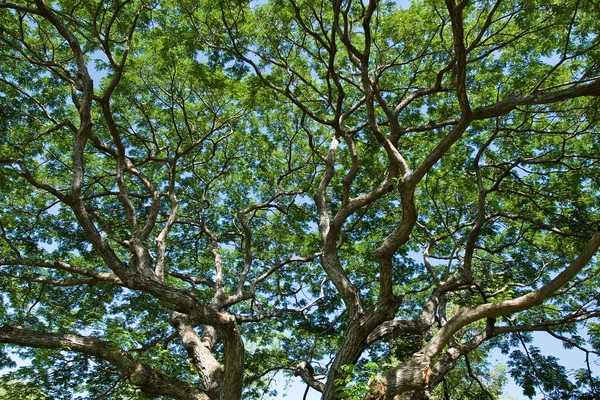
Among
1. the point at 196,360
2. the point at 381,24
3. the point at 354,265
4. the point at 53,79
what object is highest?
the point at 381,24

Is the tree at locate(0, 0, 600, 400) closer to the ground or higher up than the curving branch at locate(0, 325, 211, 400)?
higher up

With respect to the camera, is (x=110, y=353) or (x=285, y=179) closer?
(x=110, y=353)

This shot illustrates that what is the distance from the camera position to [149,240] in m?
11.3

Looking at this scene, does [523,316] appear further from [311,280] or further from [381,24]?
[381,24]

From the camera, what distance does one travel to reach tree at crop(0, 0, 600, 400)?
6.22 m

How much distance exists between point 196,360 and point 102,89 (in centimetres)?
624

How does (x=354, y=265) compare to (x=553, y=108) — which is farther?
(x=354, y=265)

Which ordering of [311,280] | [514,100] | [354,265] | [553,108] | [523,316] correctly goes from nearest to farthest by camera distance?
1. [514,100]
2. [553,108]
3. [523,316]
4. [354,265]
5. [311,280]

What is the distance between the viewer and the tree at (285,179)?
622 cm

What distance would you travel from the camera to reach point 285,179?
11.3 metres

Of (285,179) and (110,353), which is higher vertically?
(285,179)

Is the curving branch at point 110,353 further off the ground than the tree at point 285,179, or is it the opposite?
the tree at point 285,179

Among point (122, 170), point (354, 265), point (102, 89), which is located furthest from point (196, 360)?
point (102, 89)

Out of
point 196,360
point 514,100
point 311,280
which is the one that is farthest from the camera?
point 311,280
